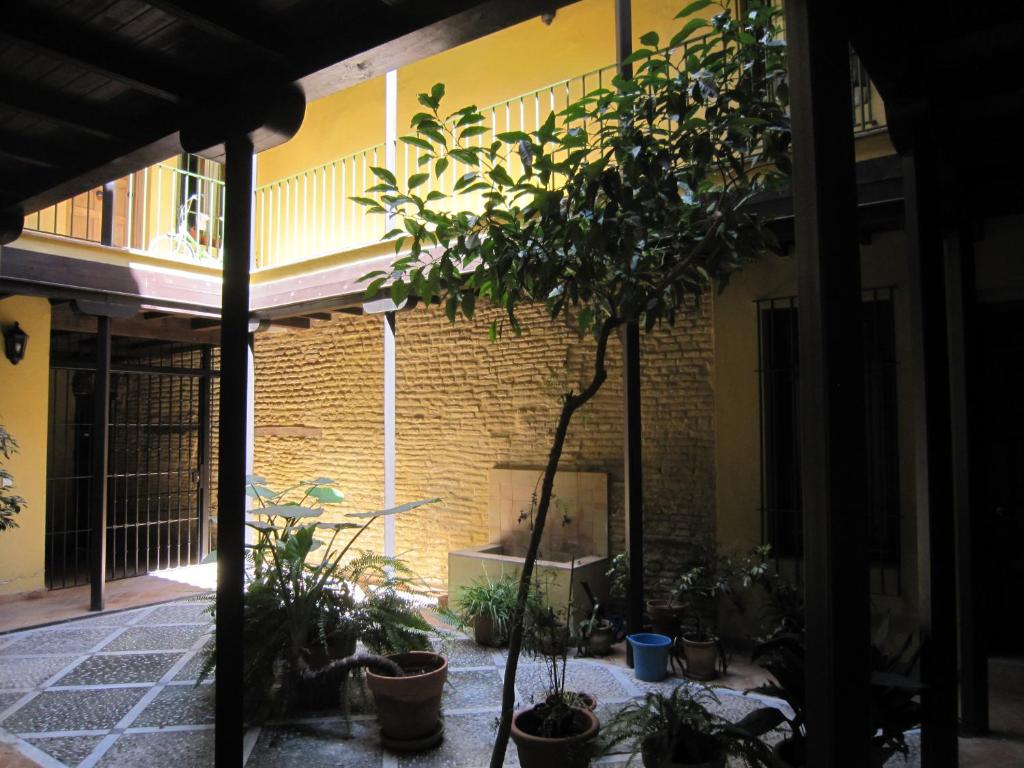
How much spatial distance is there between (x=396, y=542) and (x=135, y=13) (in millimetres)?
7296

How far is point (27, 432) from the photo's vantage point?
26.7 feet

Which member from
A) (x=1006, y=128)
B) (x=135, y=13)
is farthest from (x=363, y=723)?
(x=1006, y=128)

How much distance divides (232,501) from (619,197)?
5.49ft

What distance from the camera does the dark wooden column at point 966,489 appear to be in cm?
424

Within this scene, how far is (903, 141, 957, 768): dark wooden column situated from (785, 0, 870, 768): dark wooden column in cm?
160

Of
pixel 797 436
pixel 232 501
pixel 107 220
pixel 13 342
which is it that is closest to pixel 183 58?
pixel 232 501

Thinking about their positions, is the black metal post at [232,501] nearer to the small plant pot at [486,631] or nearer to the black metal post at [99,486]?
the small plant pot at [486,631]

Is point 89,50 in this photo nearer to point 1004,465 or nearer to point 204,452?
point 1004,465

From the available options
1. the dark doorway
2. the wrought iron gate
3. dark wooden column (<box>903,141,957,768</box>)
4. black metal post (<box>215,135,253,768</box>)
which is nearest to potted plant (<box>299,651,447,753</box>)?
black metal post (<box>215,135,253,768</box>)

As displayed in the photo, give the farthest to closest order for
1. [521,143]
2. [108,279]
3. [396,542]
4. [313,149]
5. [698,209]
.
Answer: [313,149]
[396,542]
[108,279]
[698,209]
[521,143]

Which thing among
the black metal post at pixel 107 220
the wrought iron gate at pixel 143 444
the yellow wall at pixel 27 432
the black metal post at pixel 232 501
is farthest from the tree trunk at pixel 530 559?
the wrought iron gate at pixel 143 444

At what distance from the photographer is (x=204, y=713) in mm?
4715

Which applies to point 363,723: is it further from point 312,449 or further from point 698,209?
point 312,449

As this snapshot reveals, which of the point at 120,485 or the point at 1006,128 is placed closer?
the point at 1006,128
